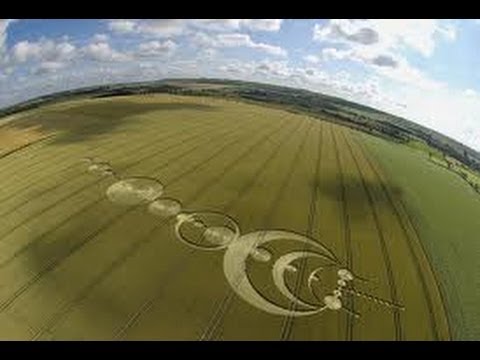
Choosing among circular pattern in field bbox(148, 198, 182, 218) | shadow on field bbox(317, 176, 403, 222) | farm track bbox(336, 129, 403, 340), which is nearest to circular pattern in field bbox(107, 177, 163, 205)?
circular pattern in field bbox(148, 198, 182, 218)

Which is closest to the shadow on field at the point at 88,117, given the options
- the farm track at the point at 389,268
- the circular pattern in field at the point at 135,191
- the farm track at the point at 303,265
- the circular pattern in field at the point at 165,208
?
the circular pattern in field at the point at 135,191

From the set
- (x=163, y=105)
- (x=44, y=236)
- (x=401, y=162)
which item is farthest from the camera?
(x=163, y=105)

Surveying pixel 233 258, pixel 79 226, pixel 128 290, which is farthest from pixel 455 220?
pixel 79 226

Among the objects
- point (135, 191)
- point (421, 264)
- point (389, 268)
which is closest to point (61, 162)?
point (135, 191)

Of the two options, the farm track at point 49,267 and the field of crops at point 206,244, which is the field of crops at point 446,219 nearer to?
the field of crops at point 206,244

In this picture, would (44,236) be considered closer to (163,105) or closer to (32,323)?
(32,323)

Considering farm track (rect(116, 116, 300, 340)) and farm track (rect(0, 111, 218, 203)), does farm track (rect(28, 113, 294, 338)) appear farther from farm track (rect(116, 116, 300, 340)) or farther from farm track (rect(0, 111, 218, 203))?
farm track (rect(0, 111, 218, 203))
